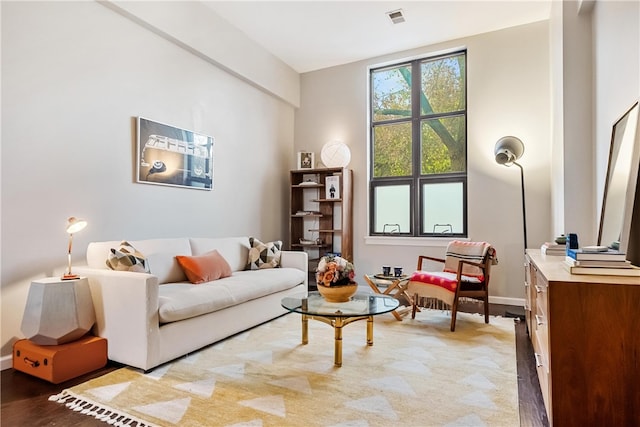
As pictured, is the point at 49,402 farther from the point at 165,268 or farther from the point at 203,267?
the point at 203,267

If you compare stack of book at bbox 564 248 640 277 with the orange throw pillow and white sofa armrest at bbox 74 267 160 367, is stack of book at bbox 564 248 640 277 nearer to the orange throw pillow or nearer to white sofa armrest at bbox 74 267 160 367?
white sofa armrest at bbox 74 267 160 367

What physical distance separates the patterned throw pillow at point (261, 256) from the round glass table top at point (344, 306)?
109 centimetres

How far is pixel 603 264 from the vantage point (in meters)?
1.64

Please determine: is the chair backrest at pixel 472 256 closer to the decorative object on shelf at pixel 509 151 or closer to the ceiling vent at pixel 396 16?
the decorative object on shelf at pixel 509 151

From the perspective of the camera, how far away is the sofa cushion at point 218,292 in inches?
95.6

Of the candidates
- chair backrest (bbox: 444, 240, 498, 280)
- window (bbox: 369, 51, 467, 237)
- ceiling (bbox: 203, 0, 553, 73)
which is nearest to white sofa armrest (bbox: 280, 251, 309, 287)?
window (bbox: 369, 51, 467, 237)

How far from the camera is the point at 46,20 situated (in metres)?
2.63

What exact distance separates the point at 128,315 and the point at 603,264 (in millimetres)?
2621

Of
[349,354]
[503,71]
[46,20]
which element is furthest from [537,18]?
[46,20]

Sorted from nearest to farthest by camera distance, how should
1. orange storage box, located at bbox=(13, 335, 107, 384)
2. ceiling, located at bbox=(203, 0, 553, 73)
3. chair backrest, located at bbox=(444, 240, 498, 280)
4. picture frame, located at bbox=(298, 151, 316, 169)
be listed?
1. orange storage box, located at bbox=(13, 335, 107, 384)
2. chair backrest, located at bbox=(444, 240, 498, 280)
3. ceiling, located at bbox=(203, 0, 553, 73)
4. picture frame, located at bbox=(298, 151, 316, 169)

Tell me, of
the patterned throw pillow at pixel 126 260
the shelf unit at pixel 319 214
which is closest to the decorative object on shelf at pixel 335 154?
the shelf unit at pixel 319 214

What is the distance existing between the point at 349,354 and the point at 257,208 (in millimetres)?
2731

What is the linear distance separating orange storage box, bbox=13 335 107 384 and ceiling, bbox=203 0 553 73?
3.39m

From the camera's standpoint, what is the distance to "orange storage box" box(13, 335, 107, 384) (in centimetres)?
214
